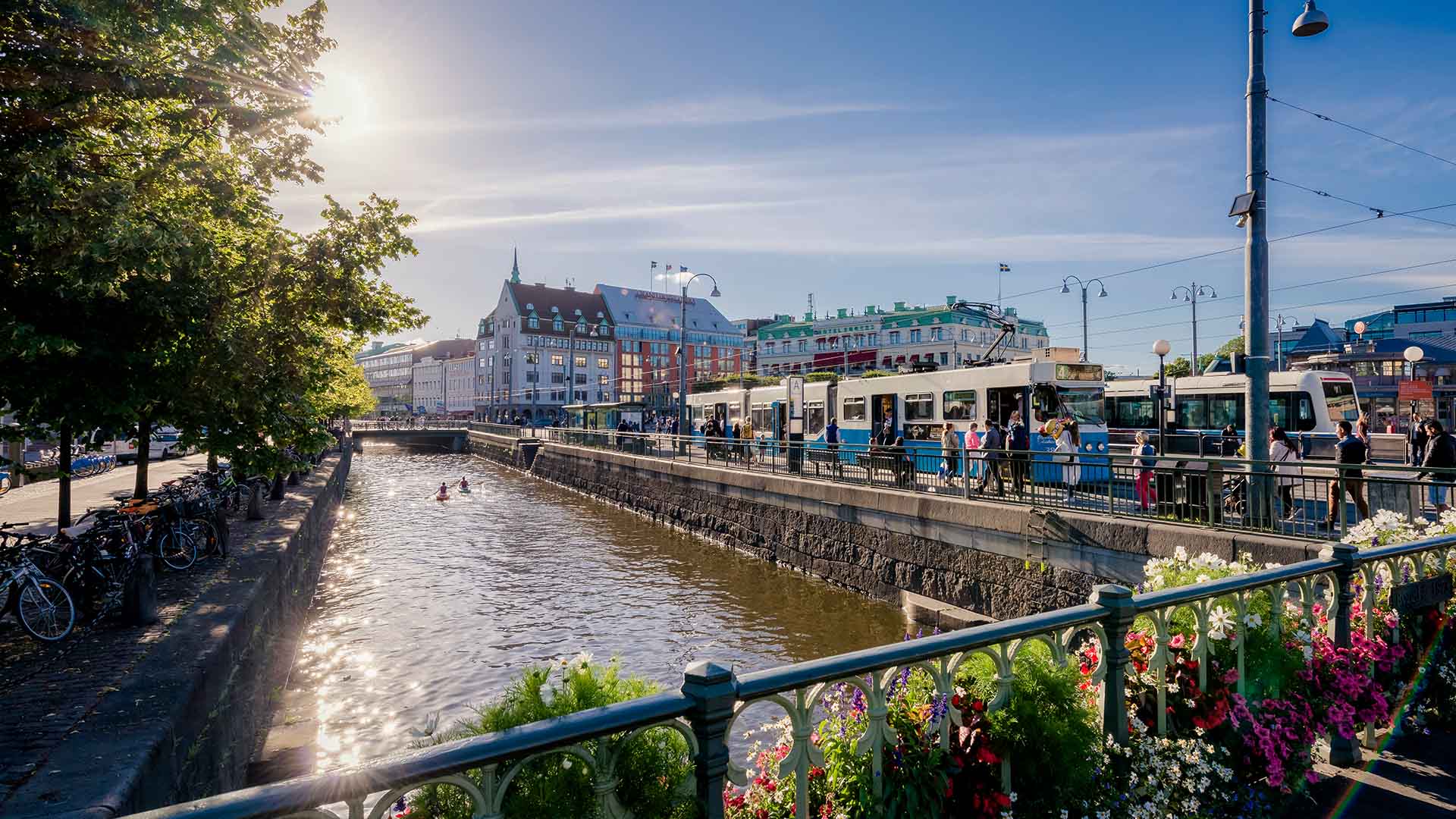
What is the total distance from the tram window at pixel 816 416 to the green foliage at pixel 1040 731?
896 inches

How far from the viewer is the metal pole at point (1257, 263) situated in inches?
390

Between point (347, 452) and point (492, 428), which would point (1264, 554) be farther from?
point (492, 428)

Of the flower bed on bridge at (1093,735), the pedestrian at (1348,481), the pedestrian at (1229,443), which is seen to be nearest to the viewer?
the flower bed on bridge at (1093,735)

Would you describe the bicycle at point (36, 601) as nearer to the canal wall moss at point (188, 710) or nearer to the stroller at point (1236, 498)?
the canal wall moss at point (188, 710)

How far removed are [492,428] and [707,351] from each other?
170 ft

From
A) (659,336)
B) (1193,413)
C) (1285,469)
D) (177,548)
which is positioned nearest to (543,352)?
(659,336)

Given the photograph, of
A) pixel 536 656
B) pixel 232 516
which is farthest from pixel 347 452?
pixel 536 656

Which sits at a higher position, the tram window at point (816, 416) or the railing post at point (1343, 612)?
the tram window at point (816, 416)

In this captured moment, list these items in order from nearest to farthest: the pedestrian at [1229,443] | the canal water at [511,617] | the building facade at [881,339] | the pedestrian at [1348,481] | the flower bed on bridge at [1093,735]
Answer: the flower bed on bridge at [1093,735], the pedestrian at [1348,481], the canal water at [511,617], the pedestrian at [1229,443], the building facade at [881,339]

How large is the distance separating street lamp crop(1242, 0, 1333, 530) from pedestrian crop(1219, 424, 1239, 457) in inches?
444

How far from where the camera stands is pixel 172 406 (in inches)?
362

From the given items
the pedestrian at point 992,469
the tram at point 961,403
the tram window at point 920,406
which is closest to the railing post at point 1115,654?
the tram at point 961,403

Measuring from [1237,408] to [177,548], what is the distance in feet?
83.8

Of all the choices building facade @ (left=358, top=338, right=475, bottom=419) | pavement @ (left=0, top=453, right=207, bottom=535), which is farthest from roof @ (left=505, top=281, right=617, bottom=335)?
pavement @ (left=0, top=453, right=207, bottom=535)
